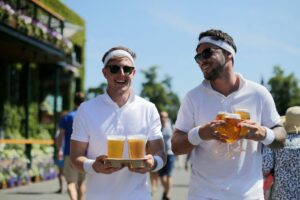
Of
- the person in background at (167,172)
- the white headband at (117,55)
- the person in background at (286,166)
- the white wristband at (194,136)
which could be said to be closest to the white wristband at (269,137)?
the white wristband at (194,136)

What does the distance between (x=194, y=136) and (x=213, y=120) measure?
16 cm

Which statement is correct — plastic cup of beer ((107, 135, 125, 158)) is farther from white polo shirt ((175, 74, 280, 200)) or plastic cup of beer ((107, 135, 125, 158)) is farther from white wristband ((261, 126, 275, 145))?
white wristband ((261, 126, 275, 145))

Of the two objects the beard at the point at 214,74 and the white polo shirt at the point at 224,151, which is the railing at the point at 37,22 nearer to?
the white polo shirt at the point at 224,151

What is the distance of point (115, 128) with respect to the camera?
13.3 feet

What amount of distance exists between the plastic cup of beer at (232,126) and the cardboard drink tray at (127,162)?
0.56 meters

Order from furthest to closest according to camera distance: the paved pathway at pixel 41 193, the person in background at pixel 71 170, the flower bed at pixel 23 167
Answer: the flower bed at pixel 23 167 < the paved pathway at pixel 41 193 < the person in background at pixel 71 170

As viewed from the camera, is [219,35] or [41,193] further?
[41,193]

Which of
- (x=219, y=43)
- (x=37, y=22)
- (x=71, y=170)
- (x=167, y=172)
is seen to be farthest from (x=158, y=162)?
(x=37, y=22)

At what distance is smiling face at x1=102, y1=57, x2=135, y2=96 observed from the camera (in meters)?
4.05

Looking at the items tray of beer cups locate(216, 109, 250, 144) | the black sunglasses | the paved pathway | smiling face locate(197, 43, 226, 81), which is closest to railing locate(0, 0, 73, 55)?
the paved pathway

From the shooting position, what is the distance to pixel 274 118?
13.6 ft

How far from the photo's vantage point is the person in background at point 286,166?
19.2 feet

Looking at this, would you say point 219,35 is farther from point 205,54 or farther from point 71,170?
point 71,170

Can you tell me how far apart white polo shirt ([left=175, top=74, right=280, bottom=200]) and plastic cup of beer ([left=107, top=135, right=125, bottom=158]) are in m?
0.58
